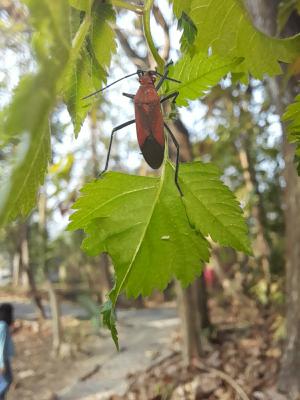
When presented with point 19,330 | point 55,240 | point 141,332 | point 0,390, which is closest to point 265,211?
point 141,332

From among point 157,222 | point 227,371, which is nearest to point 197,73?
point 157,222

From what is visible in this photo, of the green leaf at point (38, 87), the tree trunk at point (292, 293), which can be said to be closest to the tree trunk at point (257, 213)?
the tree trunk at point (292, 293)

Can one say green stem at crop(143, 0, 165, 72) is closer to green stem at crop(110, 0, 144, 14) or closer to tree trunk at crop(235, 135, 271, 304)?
green stem at crop(110, 0, 144, 14)

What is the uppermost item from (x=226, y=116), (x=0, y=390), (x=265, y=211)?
(x=226, y=116)

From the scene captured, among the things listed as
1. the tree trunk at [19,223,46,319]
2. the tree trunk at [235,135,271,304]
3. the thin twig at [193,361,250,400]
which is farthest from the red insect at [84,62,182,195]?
the tree trunk at [19,223,46,319]

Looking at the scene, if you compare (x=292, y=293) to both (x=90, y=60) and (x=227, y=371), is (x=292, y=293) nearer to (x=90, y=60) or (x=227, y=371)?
(x=227, y=371)

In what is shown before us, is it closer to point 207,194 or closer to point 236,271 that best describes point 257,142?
point 236,271

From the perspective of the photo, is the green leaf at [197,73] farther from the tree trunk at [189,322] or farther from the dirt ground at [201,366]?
the tree trunk at [189,322]

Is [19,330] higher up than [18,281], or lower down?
lower down
